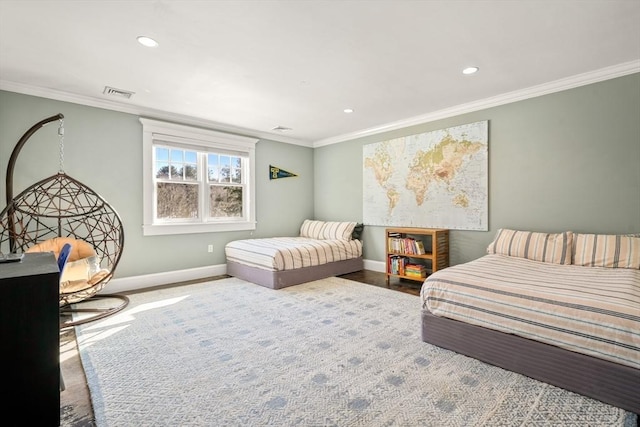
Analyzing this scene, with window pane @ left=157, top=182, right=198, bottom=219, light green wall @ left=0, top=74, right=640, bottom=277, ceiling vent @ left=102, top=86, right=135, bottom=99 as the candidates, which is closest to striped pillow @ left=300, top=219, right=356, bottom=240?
light green wall @ left=0, top=74, right=640, bottom=277

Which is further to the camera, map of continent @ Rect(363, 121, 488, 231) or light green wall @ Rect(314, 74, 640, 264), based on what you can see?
map of continent @ Rect(363, 121, 488, 231)

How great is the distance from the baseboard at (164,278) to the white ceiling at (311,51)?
7.40 feet

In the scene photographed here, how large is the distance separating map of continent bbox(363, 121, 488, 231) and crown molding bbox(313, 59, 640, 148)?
8.3 inches

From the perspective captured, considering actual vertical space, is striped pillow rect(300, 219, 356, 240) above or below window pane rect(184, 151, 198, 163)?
below

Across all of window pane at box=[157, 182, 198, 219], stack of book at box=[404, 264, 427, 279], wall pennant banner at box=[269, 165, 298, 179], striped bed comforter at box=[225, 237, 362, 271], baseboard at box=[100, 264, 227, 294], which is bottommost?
baseboard at box=[100, 264, 227, 294]

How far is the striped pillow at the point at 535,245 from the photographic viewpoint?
10.0 ft

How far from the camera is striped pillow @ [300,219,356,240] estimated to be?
523 centimetres

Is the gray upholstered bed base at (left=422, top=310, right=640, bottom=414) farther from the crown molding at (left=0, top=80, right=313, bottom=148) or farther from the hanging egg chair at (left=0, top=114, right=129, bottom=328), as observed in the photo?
the crown molding at (left=0, top=80, right=313, bottom=148)

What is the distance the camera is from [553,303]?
74.5 inches

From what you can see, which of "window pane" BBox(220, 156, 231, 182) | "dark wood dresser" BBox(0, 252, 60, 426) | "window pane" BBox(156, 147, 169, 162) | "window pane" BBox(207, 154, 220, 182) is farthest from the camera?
"window pane" BBox(220, 156, 231, 182)

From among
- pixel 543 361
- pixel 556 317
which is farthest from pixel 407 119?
pixel 543 361

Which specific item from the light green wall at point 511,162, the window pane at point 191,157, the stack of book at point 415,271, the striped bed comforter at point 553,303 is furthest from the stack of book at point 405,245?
the window pane at point 191,157

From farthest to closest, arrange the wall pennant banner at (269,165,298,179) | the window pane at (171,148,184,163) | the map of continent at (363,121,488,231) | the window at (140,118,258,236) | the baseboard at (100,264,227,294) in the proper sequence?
the wall pennant banner at (269,165,298,179), the window pane at (171,148,184,163), the window at (140,118,258,236), the map of continent at (363,121,488,231), the baseboard at (100,264,227,294)

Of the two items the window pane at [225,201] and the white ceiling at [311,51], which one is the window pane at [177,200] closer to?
the window pane at [225,201]
